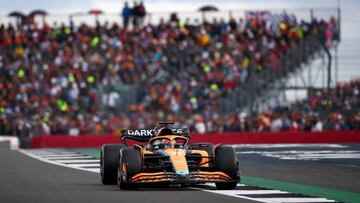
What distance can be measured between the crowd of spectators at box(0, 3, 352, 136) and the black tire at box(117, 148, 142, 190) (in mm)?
18630

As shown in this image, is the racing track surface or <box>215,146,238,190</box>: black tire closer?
the racing track surface

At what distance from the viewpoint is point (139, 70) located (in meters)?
36.6

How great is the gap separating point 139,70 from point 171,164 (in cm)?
2154

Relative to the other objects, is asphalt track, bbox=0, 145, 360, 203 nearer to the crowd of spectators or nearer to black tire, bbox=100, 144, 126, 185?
black tire, bbox=100, 144, 126, 185

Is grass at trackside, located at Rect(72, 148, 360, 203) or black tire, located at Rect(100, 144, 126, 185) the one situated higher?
black tire, located at Rect(100, 144, 126, 185)

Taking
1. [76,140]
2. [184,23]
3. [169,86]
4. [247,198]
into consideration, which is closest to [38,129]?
[76,140]

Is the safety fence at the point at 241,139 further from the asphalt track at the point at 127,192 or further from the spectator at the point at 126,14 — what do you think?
the spectator at the point at 126,14

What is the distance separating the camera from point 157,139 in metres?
16.2

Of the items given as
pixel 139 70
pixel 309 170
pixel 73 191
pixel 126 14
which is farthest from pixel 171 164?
pixel 126 14

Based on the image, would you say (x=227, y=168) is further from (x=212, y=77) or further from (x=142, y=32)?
(x=142, y=32)

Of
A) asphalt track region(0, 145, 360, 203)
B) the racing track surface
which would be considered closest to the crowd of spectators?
asphalt track region(0, 145, 360, 203)

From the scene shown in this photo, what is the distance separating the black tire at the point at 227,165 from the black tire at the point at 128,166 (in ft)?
3.90

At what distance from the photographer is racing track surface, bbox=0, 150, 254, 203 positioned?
13.1m

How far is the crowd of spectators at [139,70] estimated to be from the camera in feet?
114
